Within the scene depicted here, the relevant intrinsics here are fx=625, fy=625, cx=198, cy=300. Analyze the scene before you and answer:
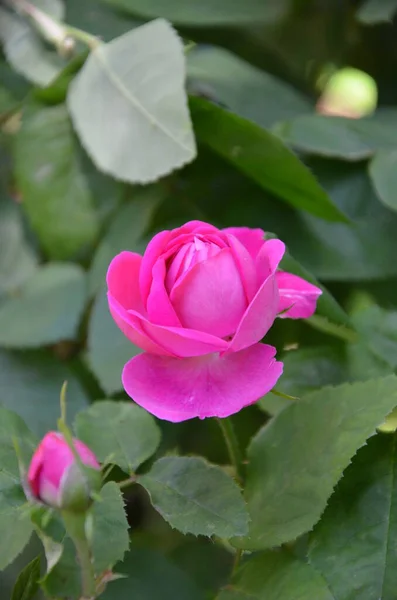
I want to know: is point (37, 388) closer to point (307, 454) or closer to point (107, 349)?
point (107, 349)

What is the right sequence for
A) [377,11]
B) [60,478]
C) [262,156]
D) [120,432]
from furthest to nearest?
[377,11] → [262,156] → [120,432] → [60,478]

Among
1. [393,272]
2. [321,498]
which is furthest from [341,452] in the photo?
[393,272]

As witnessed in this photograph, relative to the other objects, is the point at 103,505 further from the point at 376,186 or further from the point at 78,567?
the point at 376,186

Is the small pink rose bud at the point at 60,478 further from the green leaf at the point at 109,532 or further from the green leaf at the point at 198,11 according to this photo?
the green leaf at the point at 198,11

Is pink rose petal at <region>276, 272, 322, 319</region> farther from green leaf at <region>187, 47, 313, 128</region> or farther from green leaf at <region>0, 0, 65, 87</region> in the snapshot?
green leaf at <region>0, 0, 65, 87</region>

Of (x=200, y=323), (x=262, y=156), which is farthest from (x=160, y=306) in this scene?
(x=262, y=156)

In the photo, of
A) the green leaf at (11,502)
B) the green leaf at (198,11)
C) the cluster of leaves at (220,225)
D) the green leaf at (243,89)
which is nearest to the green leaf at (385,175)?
the cluster of leaves at (220,225)
